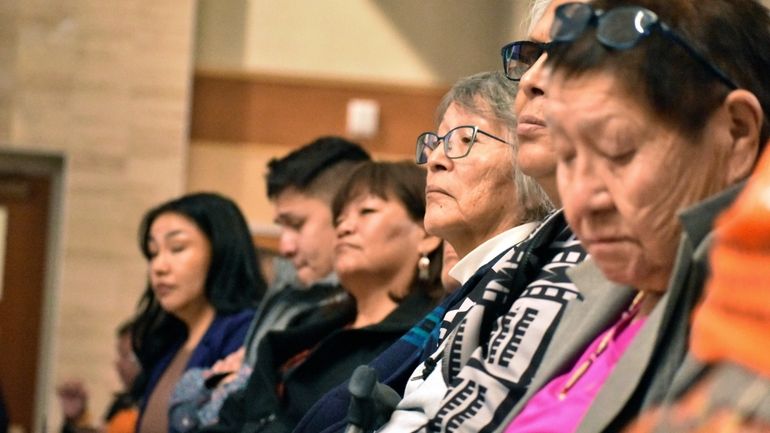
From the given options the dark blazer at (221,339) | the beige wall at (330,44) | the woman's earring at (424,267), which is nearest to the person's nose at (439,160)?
the woman's earring at (424,267)

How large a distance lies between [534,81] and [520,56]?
0.24 metres

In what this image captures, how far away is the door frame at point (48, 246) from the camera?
8844 mm

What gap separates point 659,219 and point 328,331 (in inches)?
88.1

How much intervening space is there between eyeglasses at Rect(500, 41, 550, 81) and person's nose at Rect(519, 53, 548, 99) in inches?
4.9

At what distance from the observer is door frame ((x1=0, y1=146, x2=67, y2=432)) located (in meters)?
8.84

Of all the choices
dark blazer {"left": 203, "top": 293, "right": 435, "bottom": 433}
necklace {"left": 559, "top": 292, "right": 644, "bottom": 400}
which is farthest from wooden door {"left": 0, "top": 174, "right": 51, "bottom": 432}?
necklace {"left": 559, "top": 292, "right": 644, "bottom": 400}

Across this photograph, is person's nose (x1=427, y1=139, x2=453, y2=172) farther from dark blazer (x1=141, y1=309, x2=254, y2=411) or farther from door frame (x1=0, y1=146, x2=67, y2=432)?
door frame (x1=0, y1=146, x2=67, y2=432)

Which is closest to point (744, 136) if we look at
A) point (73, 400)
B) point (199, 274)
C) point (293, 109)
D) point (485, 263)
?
point (485, 263)

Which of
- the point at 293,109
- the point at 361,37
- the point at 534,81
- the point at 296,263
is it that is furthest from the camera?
the point at 361,37

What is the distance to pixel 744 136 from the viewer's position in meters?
1.58

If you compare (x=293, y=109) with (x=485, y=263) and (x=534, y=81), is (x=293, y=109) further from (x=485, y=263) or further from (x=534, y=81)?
(x=534, y=81)

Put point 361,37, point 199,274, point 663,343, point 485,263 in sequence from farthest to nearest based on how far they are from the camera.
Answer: point 361,37, point 199,274, point 485,263, point 663,343

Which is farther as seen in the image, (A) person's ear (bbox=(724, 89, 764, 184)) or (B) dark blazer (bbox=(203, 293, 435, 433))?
(B) dark blazer (bbox=(203, 293, 435, 433))

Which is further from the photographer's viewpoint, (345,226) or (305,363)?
(345,226)
